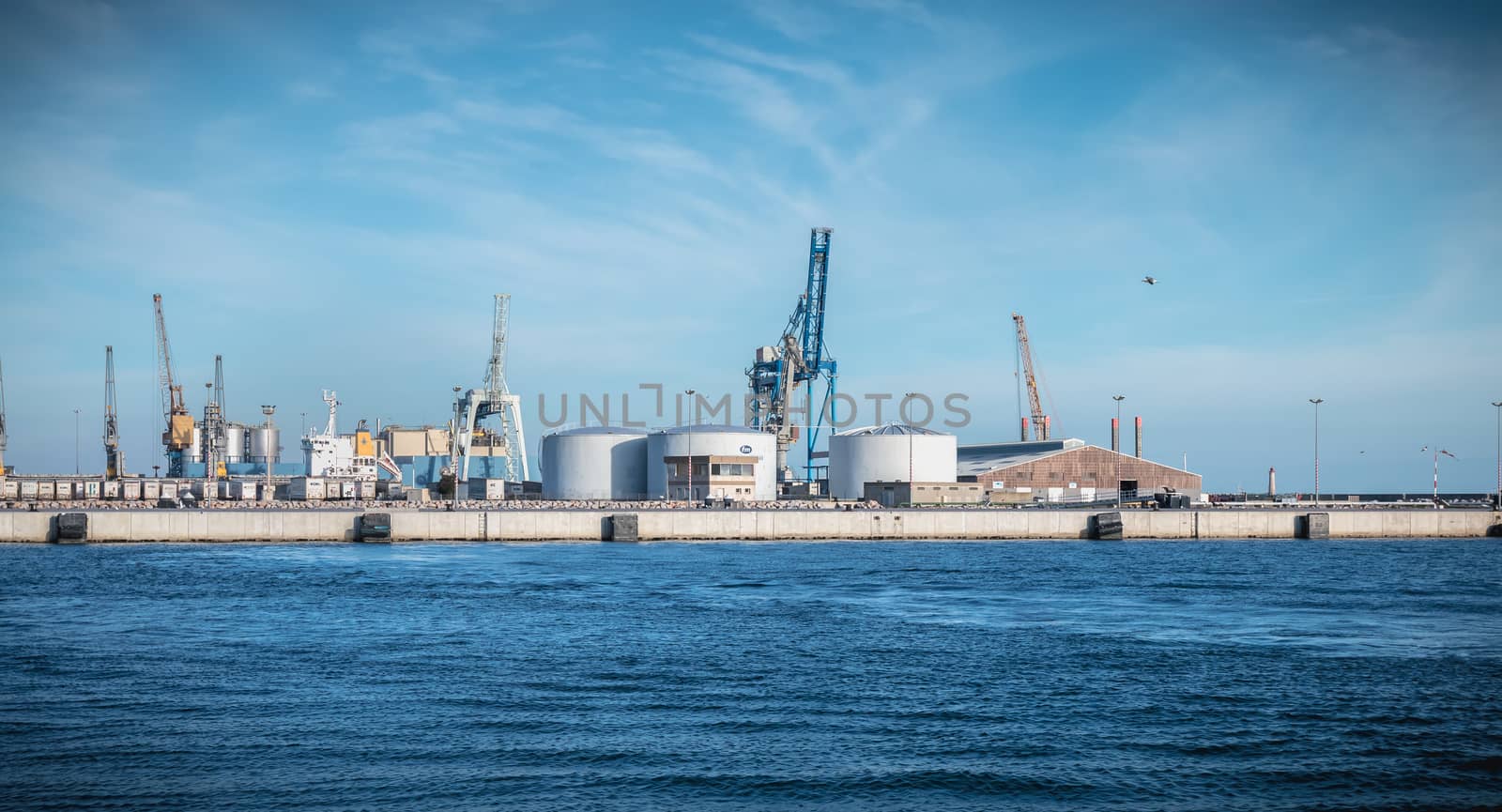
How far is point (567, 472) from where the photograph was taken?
128 meters

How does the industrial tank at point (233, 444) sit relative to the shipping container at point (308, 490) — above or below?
above

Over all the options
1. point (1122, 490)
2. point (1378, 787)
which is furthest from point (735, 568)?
point (1122, 490)

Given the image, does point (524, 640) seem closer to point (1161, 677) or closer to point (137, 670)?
point (137, 670)

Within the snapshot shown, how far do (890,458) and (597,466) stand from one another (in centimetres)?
3182

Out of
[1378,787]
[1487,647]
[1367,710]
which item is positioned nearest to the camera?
[1378,787]

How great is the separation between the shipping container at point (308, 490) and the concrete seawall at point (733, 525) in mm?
40667

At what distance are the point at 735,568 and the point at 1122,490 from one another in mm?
79371

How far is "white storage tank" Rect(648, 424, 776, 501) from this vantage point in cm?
12194

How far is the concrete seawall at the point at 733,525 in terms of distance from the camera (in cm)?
7862

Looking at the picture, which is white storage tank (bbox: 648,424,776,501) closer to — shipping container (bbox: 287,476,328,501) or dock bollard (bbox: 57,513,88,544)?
shipping container (bbox: 287,476,328,501)

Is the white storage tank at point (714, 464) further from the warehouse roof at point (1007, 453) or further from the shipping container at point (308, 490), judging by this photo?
the shipping container at point (308, 490)

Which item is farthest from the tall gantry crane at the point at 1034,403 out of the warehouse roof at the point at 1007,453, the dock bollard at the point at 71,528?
the dock bollard at the point at 71,528

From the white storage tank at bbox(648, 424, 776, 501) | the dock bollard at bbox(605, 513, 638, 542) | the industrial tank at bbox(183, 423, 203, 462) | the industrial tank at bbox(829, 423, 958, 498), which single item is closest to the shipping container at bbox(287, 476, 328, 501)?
the white storage tank at bbox(648, 424, 776, 501)

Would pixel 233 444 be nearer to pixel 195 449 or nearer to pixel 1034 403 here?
pixel 195 449
